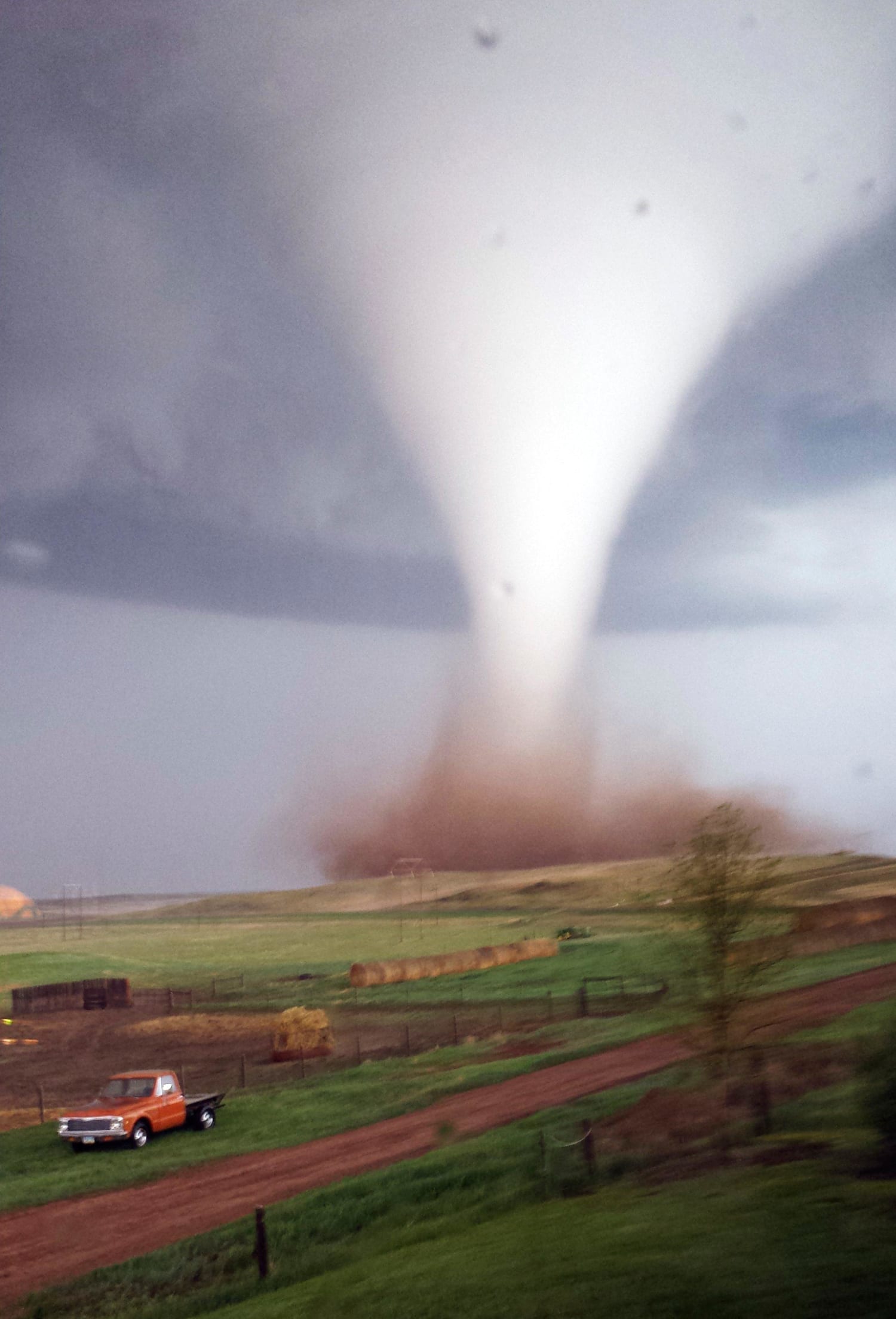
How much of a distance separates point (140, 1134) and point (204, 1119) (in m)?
2.29

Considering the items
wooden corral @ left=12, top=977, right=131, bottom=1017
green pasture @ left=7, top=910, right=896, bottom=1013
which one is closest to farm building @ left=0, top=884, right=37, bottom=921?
green pasture @ left=7, top=910, right=896, bottom=1013

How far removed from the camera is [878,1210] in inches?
452

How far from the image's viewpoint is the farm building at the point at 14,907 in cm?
12950

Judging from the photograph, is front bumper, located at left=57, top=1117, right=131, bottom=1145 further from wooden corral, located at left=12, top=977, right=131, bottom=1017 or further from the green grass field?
wooden corral, located at left=12, top=977, right=131, bottom=1017

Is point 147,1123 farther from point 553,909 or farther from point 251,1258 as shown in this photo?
point 553,909

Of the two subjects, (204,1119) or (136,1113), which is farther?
(204,1119)

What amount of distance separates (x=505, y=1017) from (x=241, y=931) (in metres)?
81.1

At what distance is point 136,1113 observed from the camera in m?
31.0

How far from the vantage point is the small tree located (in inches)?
798

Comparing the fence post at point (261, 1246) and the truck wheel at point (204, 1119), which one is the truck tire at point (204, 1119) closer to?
the truck wheel at point (204, 1119)

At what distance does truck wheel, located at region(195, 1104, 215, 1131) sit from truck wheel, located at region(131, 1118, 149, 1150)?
1670 millimetres

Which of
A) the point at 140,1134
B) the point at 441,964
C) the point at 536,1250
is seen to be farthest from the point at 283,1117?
the point at 441,964

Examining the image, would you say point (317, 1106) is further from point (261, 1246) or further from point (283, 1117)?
point (261, 1246)

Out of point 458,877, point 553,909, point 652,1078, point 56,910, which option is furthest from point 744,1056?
point 56,910
